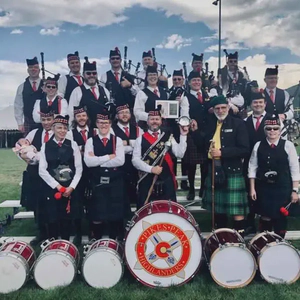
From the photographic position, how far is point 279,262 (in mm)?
3420

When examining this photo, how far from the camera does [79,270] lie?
363cm

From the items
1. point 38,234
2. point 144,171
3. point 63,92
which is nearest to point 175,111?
point 144,171

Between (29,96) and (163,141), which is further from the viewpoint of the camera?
(29,96)

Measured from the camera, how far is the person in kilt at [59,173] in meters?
3.99

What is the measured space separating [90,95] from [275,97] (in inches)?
96.2

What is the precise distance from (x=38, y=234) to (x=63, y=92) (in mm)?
1962

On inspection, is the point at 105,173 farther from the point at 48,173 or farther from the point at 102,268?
the point at 102,268

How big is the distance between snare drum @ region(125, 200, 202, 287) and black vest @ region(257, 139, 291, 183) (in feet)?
3.80

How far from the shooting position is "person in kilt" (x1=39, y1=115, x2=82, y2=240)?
157 inches

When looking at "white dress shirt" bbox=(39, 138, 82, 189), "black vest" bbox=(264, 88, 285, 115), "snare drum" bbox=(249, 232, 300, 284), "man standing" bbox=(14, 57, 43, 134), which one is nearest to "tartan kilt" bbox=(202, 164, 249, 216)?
"snare drum" bbox=(249, 232, 300, 284)

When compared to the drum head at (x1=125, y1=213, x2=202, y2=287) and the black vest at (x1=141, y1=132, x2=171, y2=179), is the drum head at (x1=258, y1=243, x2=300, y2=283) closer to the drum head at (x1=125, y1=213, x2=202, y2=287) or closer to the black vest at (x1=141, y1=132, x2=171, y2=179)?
the drum head at (x1=125, y1=213, x2=202, y2=287)

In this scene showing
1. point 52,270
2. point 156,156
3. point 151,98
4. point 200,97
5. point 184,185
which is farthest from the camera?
point 184,185

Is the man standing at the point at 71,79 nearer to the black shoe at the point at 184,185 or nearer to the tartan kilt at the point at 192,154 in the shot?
the tartan kilt at the point at 192,154

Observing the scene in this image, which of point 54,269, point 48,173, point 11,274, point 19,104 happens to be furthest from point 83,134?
point 11,274
